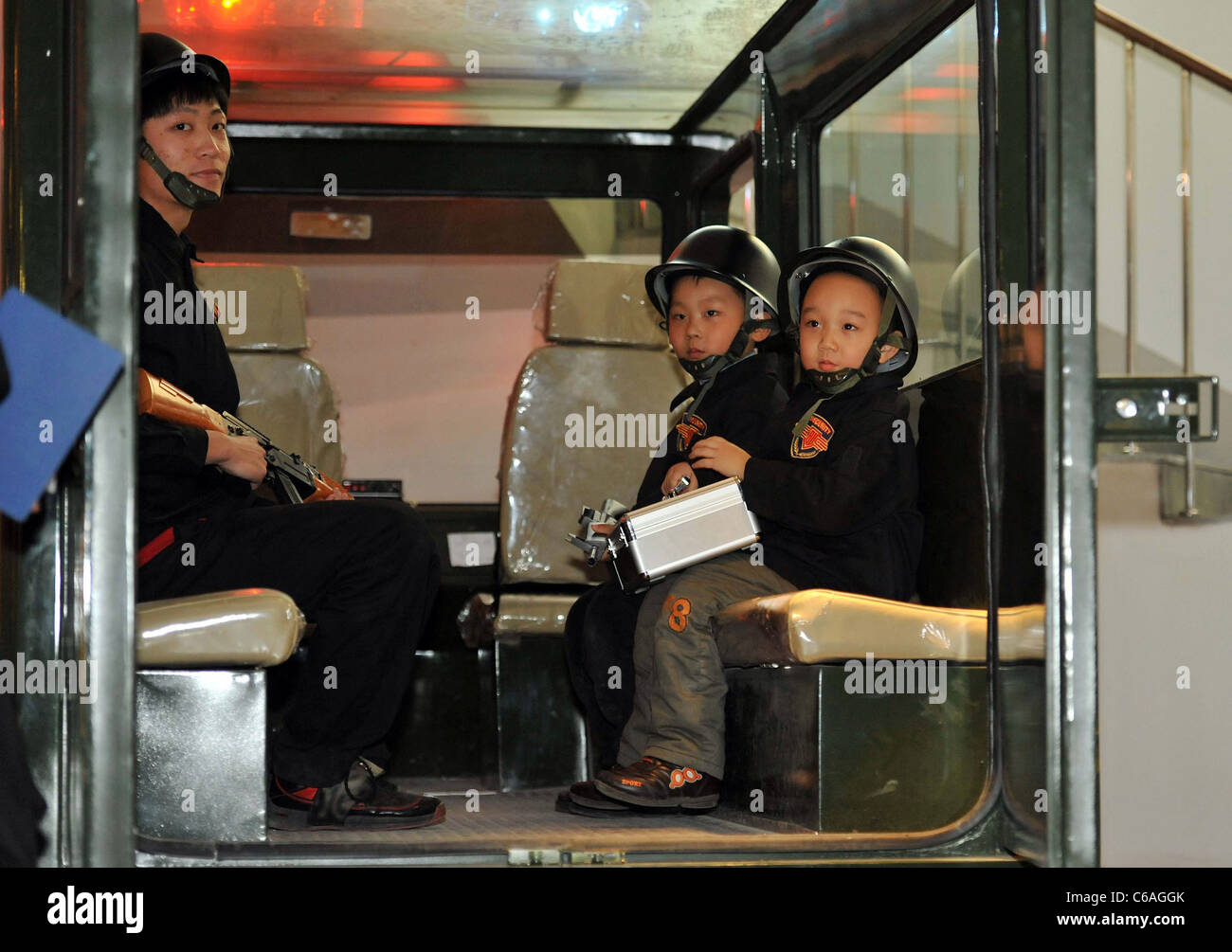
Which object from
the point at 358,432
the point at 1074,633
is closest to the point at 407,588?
the point at 1074,633

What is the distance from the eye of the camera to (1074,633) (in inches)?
78.5

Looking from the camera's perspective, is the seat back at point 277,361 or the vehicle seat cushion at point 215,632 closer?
the vehicle seat cushion at point 215,632

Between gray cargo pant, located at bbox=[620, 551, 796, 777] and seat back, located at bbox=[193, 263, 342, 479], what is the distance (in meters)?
1.45

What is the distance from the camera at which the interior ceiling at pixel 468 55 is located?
3.41 m

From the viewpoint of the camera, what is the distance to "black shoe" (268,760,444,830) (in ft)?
7.93

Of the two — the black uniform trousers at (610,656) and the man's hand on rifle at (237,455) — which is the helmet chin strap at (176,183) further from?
the black uniform trousers at (610,656)

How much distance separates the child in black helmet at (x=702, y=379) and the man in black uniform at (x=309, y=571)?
0.64 metres

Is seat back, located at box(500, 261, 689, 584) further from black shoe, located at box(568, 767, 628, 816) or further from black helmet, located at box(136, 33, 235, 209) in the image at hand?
black helmet, located at box(136, 33, 235, 209)

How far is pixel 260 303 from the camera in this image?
151 inches

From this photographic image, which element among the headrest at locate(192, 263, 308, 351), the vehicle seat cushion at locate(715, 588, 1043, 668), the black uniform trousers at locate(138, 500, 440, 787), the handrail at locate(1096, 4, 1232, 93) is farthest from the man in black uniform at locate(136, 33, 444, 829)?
the handrail at locate(1096, 4, 1232, 93)

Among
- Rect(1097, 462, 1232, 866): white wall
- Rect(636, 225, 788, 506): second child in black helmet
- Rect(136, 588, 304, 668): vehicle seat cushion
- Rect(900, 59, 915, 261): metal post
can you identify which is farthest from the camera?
Rect(1097, 462, 1232, 866): white wall

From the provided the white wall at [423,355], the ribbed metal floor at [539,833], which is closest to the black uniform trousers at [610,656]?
→ the ribbed metal floor at [539,833]

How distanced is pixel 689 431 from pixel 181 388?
44.7 inches
